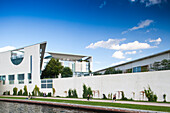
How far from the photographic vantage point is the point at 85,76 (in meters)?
33.2

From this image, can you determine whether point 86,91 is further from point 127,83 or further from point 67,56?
point 67,56

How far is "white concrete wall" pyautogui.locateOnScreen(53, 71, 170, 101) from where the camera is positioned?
22.8 metres

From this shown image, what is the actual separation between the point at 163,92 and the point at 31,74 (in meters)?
28.9

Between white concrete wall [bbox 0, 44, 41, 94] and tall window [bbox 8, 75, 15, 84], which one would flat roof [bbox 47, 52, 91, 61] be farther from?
tall window [bbox 8, 75, 15, 84]

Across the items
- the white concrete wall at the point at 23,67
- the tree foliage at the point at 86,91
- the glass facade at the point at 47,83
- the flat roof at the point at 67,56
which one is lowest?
the tree foliage at the point at 86,91

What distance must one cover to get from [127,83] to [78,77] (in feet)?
34.1

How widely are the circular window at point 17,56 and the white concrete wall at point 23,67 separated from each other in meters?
0.80

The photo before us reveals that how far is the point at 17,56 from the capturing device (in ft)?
153

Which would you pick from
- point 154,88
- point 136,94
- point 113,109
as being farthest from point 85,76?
point 113,109

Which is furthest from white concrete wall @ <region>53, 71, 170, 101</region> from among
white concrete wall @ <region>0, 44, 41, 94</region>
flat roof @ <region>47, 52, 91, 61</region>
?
flat roof @ <region>47, 52, 91, 61</region>

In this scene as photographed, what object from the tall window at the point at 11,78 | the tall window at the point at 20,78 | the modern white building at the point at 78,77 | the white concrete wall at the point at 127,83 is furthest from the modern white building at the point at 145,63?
the tall window at the point at 11,78

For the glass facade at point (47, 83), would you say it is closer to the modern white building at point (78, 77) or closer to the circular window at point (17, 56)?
the modern white building at point (78, 77)

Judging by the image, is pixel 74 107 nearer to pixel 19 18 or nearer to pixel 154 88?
pixel 154 88

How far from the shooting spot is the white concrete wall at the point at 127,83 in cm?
2281
